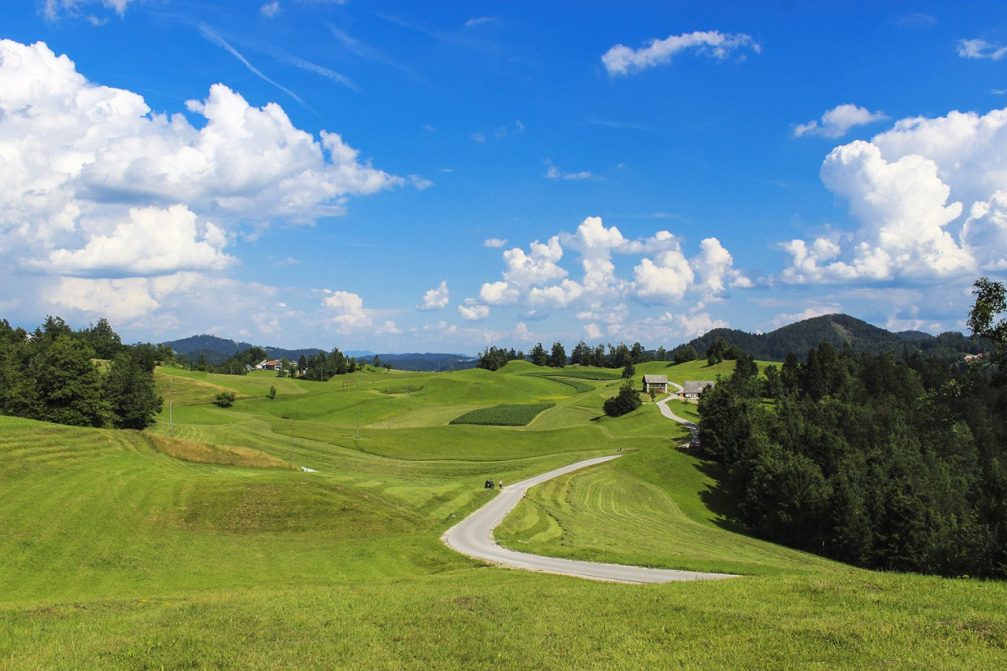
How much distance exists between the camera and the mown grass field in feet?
56.6

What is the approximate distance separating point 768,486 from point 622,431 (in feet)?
183

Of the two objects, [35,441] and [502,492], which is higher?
[35,441]

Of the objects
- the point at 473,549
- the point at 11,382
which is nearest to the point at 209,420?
the point at 11,382

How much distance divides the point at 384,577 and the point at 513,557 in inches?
373

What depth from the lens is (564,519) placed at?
60969 millimetres

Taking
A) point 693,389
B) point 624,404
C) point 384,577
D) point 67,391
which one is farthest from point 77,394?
point 693,389

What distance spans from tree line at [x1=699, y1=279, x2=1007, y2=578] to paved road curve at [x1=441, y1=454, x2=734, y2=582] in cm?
1719

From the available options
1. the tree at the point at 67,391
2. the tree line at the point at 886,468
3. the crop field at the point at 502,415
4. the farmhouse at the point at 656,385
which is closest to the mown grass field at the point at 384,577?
the tree line at the point at 886,468

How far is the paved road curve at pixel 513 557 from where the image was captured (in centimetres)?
3509

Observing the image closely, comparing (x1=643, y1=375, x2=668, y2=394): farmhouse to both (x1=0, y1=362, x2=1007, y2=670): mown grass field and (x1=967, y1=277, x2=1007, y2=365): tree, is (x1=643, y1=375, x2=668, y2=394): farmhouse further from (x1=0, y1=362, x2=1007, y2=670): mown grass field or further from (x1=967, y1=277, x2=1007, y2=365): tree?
(x1=967, y1=277, x2=1007, y2=365): tree

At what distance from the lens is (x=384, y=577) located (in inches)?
1508

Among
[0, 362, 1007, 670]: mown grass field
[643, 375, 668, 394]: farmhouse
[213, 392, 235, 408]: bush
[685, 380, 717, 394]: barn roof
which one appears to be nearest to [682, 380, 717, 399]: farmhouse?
[685, 380, 717, 394]: barn roof

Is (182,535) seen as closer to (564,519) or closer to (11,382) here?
(564,519)

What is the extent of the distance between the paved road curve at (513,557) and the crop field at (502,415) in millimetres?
71819
